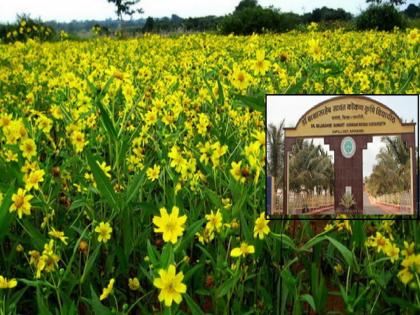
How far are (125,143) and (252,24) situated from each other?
54.7ft

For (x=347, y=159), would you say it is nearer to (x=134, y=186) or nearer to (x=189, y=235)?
(x=189, y=235)

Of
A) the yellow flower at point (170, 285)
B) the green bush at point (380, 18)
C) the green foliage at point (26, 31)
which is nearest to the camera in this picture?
the yellow flower at point (170, 285)

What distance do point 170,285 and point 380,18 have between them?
54.3ft

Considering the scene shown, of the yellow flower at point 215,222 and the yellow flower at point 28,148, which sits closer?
the yellow flower at point 215,222

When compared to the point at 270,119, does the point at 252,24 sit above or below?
above

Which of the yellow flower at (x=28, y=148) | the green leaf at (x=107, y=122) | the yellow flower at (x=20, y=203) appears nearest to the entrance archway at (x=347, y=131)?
the yellow flower at (x=20, y=203)

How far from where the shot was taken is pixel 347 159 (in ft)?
4.61

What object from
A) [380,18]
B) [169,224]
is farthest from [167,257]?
[380,18]

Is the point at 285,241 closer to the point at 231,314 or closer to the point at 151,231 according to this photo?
the point at 231,314

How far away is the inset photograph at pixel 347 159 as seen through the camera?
4.59 ft

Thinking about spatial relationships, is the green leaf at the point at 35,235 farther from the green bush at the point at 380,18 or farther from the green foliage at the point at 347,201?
the green bush at the point at 380,18

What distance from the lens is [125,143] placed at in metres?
2.08

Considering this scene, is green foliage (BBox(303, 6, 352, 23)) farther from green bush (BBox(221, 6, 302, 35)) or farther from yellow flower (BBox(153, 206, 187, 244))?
yellow flower (BBox(153, 206, 187, 244))

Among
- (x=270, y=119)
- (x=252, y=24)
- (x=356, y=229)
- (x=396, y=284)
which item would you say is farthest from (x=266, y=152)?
(x=252, y=24)
